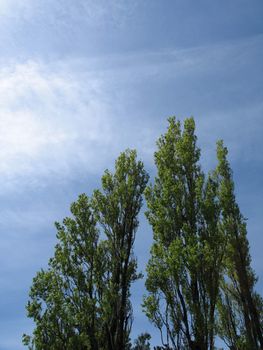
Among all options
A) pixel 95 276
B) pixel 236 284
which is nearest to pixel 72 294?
pixel 95 276

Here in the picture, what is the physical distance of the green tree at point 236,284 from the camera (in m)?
18.1

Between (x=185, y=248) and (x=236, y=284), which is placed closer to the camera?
(x=185, y=248)

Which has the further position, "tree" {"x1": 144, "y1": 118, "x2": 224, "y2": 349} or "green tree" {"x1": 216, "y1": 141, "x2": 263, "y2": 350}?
"green tree" {"x1": 216, "y1": 141, "x2": 263, "y2": 350}

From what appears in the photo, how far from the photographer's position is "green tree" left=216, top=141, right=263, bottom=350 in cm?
1812

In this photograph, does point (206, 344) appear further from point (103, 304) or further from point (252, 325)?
point (252, 325)

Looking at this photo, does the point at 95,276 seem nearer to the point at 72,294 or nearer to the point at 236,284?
the point at 72,294

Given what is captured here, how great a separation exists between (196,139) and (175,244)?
17.6 feet

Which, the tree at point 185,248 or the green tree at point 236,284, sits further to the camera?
the green tree at point 236,284

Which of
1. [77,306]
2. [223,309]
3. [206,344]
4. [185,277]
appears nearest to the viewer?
[206,344]

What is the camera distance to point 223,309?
19.9 meters

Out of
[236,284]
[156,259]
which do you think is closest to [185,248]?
[156,259]

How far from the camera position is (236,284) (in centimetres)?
2002

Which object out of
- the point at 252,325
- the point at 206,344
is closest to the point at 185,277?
the point at 206,344

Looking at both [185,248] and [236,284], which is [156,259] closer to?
[185,248]
